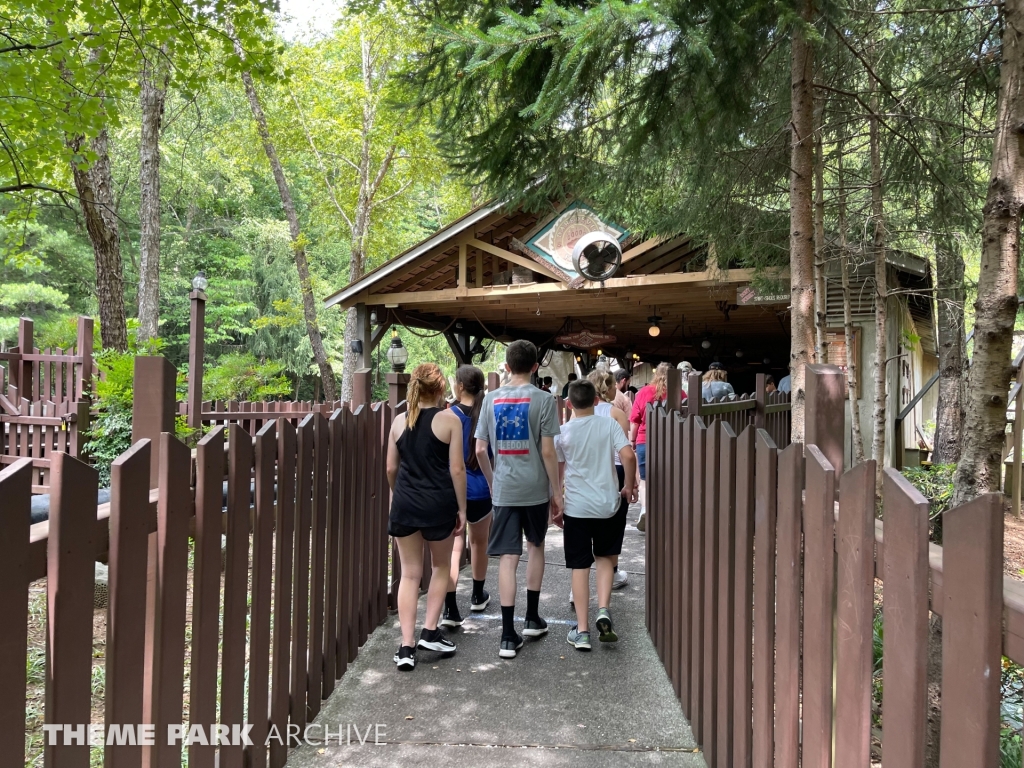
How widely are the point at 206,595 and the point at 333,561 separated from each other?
1.20m

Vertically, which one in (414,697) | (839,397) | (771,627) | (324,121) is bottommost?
(414,697)

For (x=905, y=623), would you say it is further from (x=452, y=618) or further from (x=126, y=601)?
(x=452, y=618)

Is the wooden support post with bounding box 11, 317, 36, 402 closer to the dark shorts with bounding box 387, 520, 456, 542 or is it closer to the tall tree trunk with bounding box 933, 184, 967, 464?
the dark shorts with bounding box 387, 520, 456, 542

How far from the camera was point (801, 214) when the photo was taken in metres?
3.63

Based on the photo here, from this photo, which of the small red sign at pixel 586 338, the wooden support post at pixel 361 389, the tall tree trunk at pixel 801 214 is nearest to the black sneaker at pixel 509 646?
the wooden support post at pixel 361 389

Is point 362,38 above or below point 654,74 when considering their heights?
above

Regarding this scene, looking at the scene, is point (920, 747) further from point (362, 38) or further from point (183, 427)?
point (362, 38)

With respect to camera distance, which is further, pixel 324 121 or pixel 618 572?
pixel 324 121

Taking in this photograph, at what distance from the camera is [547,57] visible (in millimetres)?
4000

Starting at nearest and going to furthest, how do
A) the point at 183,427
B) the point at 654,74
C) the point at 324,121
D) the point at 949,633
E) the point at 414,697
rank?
the point at 949,633
the point at 414,697
the point at 654,74
the point at 183,427
the point at 324,121

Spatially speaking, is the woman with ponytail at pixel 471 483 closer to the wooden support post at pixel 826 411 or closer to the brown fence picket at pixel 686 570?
the brown fence picket at pixel 686 570

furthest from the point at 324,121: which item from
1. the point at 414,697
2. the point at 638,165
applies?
the point at 414,697

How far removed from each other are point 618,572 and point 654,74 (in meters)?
3.48

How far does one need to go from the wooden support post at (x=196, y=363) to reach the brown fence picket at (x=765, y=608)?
23.4ft
